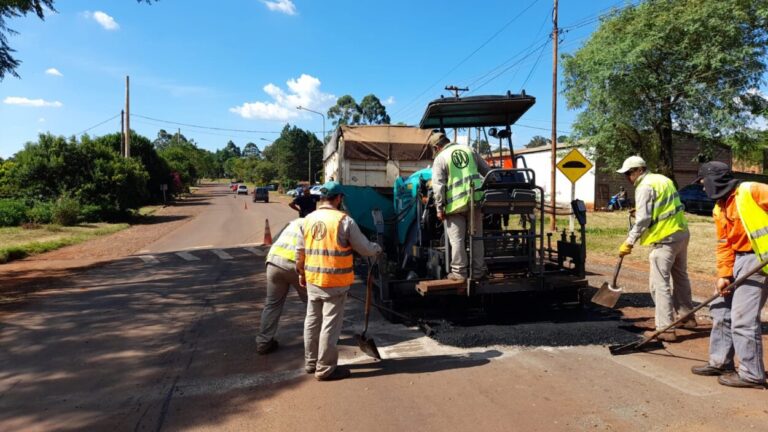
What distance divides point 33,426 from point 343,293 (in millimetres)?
2499

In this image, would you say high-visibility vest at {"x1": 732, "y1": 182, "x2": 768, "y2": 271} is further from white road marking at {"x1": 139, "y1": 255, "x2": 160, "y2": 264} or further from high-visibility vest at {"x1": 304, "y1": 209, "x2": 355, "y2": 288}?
white road marking at {"x1": 139, "y1": 255, "x2": 160, "y2": 264}

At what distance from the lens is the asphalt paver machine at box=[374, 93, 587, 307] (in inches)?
228

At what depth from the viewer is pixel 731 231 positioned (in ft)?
14.2

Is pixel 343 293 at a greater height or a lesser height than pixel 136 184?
lesser

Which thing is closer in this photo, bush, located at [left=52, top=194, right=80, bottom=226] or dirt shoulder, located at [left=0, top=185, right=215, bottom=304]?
dirt shoulder, located at [left=0, top=185, right=215, bottom=304]

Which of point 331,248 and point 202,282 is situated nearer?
point 331,248

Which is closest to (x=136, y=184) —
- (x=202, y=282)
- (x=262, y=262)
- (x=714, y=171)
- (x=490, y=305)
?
(x=262, y=262)

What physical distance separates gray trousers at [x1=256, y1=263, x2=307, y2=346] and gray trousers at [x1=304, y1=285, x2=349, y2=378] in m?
0.55

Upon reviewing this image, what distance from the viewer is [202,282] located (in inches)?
379

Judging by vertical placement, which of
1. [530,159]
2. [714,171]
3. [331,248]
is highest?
[530,159]

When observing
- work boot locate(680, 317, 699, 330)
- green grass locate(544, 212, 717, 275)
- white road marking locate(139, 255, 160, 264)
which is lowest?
work boot locate(680, 317, 699, 330)

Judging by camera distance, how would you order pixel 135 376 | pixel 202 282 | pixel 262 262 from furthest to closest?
pixel 262 262 < pixel 202 282 < pixel 135 376

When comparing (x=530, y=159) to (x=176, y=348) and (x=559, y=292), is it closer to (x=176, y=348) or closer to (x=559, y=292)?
(x=559, y=292)

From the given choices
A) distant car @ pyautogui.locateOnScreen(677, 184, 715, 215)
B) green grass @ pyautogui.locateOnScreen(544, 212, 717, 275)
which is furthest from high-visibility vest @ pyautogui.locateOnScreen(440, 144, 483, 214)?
distant car @ pyautogui.locateOnScreen(677, 184, 715, 215)
